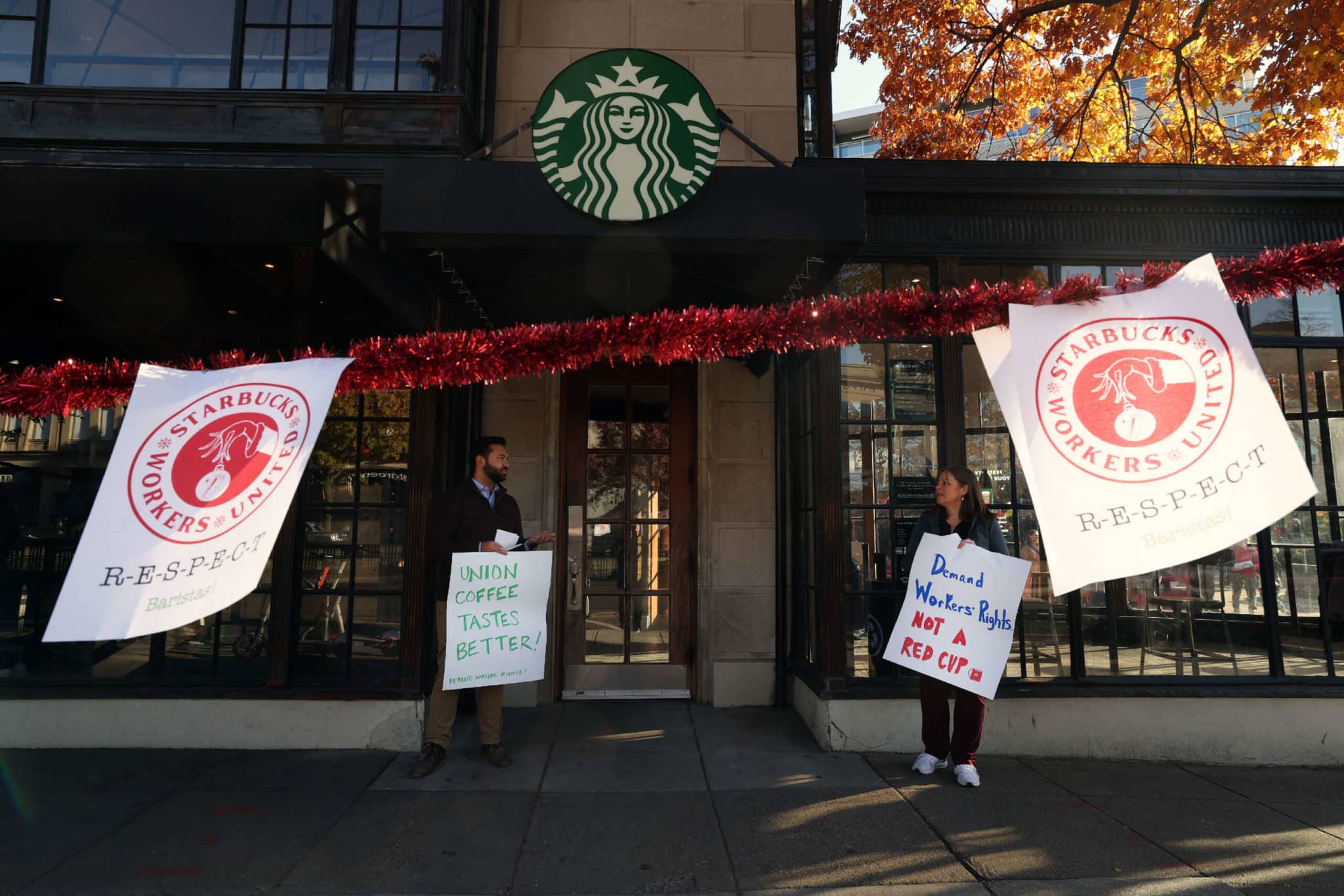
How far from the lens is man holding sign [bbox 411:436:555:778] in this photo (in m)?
4.45

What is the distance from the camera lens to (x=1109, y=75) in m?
10.5

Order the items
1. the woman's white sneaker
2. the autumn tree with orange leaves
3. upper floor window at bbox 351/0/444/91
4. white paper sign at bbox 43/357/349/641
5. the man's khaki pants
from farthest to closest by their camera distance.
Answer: the autumn tree with orange leaves < upper floor window at bbox 351/0/444/91 < the man's khaki pants < the woman's white sneaker < white paper sign at bbox 43/357/349/641

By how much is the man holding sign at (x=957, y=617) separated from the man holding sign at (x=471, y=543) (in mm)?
2206

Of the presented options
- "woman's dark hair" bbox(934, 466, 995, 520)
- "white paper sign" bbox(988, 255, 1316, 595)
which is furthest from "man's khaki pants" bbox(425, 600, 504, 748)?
"white paper sign" bbox(988, 255, 1316, 595)

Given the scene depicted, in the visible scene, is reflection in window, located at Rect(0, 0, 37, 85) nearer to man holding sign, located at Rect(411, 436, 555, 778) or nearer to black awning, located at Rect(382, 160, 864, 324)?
black awning, located at Rect(382, 160, 864, 324)

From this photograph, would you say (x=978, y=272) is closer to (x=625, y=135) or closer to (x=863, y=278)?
(x=863, y=278)

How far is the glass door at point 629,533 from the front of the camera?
605 cm

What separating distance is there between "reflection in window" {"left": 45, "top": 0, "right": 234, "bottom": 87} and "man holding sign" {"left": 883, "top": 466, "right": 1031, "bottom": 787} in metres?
5.87

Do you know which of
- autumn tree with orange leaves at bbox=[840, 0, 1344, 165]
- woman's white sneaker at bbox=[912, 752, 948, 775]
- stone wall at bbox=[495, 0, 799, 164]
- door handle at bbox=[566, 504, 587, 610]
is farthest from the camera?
autumn tree with orange leaves at bbox=[840, 0, 1344, 165]

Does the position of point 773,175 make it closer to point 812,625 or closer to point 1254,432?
point 1254,432

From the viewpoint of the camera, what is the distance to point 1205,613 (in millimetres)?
5133

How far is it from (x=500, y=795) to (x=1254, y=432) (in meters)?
3.93

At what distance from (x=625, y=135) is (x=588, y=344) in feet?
4.77

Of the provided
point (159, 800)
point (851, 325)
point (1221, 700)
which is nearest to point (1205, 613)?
point (1221, 700)
